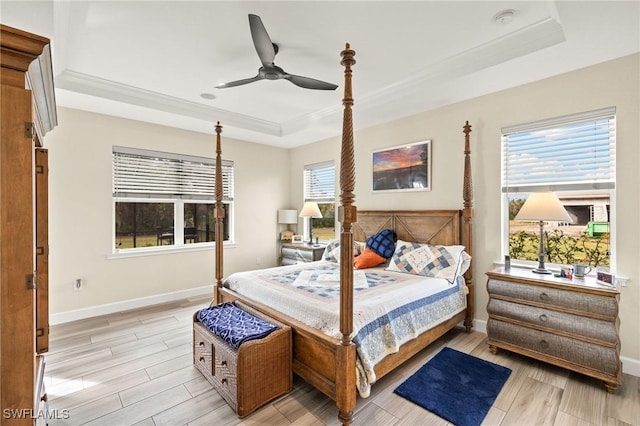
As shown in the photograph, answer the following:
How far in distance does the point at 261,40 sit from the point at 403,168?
2.56 meters

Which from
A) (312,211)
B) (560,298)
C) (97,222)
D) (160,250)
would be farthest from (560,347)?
(97,222)

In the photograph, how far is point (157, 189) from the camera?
4344 mm

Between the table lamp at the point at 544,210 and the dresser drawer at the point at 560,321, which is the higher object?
the table lamp at the point at 544,210

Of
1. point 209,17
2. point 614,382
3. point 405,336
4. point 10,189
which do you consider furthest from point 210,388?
point 614,382

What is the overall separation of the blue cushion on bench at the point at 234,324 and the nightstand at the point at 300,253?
213 cm

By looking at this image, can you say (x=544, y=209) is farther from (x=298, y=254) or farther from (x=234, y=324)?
(x=298, y=254)

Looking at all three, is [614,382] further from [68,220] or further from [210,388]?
[68,220]

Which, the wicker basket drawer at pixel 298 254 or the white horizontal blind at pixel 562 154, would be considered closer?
the white horizontal blind at pixel 562 154

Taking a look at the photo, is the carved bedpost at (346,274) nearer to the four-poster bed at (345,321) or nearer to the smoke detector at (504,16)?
the four-poster bed at (345,321)

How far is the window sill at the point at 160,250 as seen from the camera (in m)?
4.01

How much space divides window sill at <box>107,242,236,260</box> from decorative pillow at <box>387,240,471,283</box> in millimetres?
2909

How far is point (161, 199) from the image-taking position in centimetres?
438

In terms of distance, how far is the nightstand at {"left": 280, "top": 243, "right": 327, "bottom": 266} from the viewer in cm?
474

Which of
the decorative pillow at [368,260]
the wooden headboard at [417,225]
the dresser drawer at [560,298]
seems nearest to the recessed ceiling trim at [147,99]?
the wooden headboard at [417,225]
